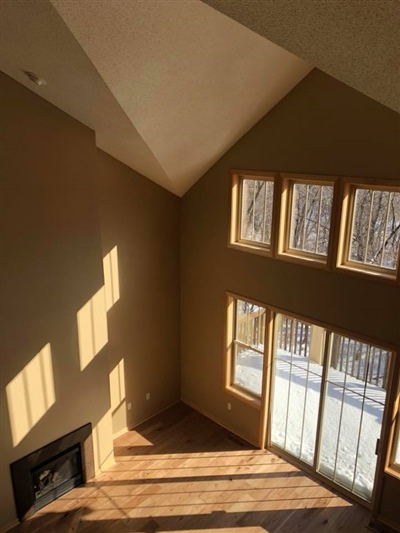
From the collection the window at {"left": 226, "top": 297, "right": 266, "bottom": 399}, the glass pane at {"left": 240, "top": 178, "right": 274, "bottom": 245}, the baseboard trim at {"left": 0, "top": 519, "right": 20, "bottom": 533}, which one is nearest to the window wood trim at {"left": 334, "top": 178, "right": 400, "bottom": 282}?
the glass pane at {"left": 240, "top": 178, "right": 274, "bottom": 245}

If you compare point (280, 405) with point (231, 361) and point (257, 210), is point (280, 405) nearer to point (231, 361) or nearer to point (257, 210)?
point (231, 361)

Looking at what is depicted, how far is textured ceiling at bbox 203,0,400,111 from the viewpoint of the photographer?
5.34 feet

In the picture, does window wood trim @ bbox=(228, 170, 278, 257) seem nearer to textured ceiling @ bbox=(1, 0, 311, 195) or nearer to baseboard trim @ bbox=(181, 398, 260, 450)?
textured ceiling @ bbox=(1, 0, 311, 195)

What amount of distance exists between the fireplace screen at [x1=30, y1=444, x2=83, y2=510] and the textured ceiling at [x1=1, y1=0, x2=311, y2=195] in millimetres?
4121

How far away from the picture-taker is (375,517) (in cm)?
570

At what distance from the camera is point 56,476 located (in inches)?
238

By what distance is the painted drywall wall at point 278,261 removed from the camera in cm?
498

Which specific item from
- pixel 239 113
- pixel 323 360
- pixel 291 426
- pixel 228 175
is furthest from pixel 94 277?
pixel 291 426

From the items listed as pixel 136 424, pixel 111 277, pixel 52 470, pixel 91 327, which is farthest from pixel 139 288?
pixel 52 470

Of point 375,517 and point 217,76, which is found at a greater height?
point 217,76

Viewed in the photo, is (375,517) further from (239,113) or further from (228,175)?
(239,113)

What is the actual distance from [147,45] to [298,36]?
2.15m

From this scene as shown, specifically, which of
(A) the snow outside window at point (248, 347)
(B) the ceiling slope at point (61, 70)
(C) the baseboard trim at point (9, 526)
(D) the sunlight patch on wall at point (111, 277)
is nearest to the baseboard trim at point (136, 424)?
(A) the snow outside window at point (248, 347)

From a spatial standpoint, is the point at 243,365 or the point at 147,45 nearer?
the point at 147,45
